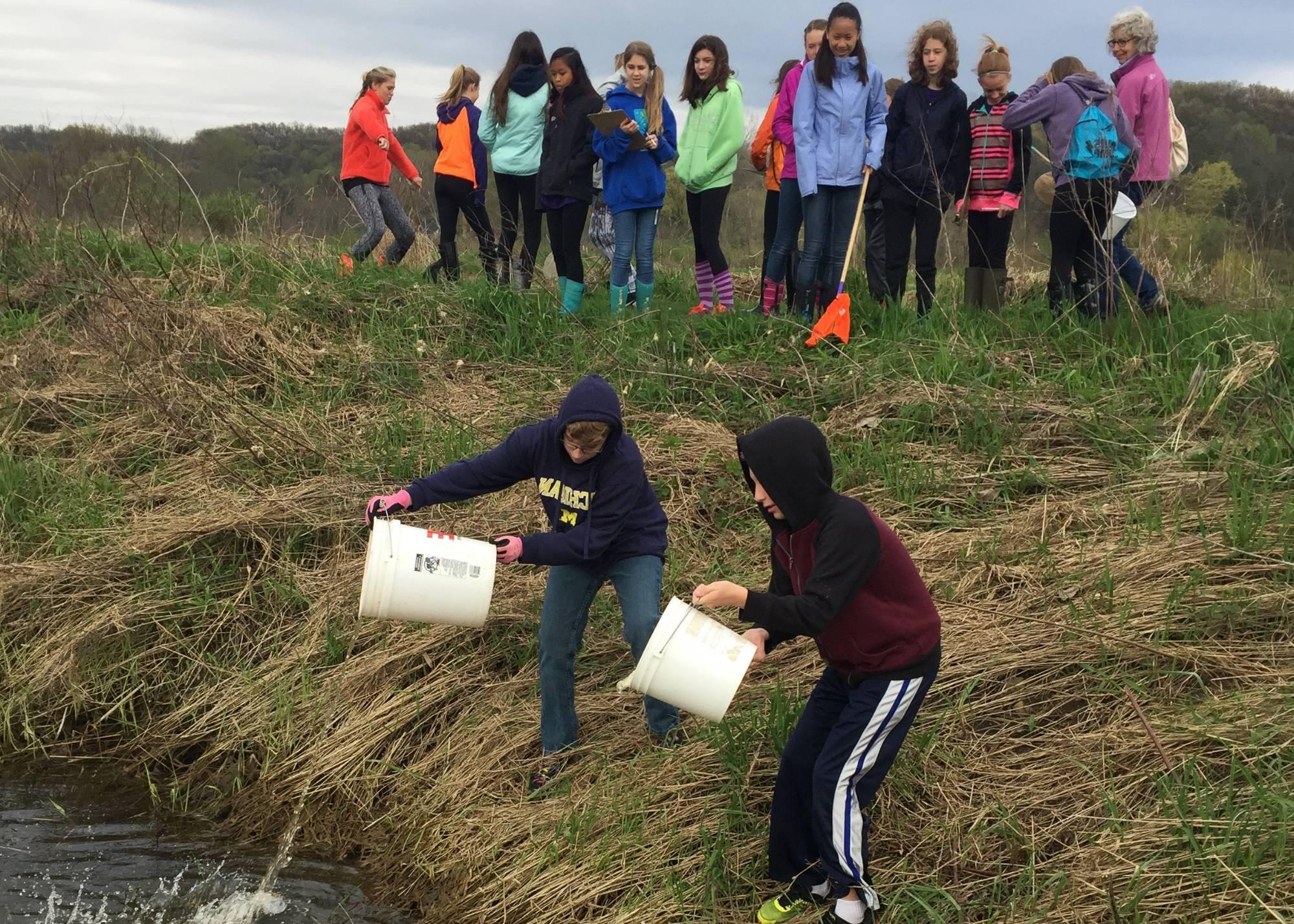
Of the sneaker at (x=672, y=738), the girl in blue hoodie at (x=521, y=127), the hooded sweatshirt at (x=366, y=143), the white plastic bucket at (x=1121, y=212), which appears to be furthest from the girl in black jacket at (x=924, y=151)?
the hooded sweatshirt at (x=366, y=143)

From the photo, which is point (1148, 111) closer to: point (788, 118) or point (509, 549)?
point (788, 118)

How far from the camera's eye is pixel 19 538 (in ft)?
17.3

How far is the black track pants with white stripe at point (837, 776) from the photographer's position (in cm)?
262

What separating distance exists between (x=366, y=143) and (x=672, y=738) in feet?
18.2

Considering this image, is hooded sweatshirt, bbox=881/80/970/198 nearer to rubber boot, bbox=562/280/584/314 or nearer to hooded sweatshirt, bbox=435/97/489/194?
rubber boot, bbox=562/280/584/314

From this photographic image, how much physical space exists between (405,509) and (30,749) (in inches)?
86.7

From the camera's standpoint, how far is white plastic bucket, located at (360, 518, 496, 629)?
10.5 feet

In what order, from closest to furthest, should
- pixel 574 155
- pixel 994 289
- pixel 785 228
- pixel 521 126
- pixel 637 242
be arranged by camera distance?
1. pixel 994 289
2. pixel 785 228
3. pixel 574 155
4. pixel 637 242
5. pixel 521 126

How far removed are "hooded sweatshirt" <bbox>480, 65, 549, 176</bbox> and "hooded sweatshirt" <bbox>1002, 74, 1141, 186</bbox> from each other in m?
3.07

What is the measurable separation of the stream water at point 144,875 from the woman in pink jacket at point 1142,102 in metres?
4.91

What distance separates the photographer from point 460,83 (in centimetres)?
781

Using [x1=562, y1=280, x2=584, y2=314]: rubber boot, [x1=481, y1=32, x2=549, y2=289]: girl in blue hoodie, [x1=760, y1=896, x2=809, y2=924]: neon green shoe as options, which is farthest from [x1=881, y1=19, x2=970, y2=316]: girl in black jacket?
[x1=760, y1=896, x2=809, y2=924]: neon green shoe

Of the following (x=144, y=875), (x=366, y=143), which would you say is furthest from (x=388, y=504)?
(x=366, y=143)

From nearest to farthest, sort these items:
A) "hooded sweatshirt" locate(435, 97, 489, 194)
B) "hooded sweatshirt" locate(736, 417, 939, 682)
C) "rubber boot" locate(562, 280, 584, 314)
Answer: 1. "hooded sweatshirt" locate(736, 417, 939, 682)
2. "rubber boot" locate(562, 280, 584, 314)
3. "hooded sweatshirt" locate(435, 97, 489, 194)
